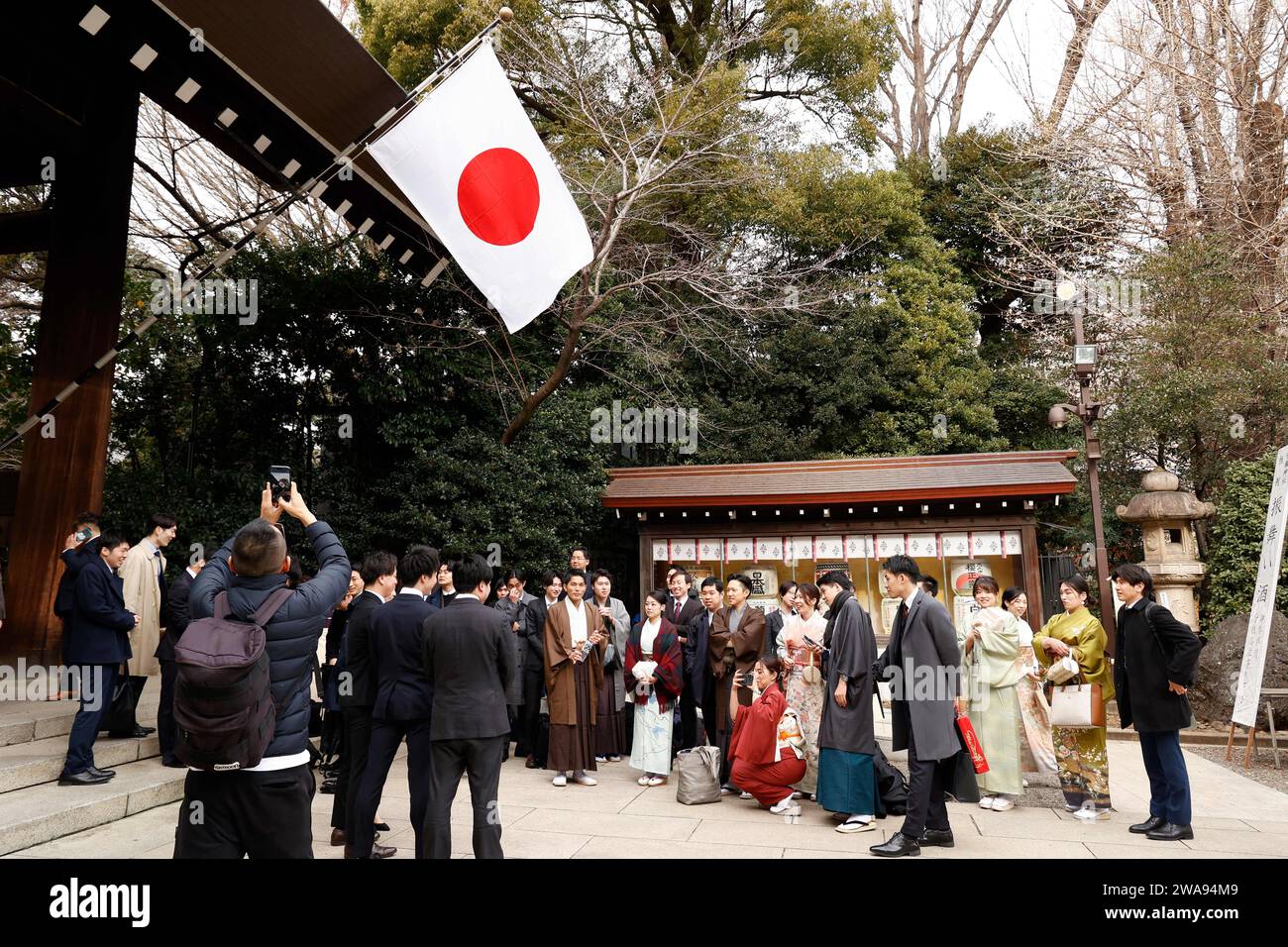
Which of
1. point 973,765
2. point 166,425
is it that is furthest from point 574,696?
point 166,425

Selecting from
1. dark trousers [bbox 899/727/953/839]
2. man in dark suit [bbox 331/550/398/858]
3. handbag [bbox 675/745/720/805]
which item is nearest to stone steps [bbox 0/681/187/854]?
man in dark suit [bbox 331/550/398/858]

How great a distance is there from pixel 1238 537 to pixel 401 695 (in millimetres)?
12352

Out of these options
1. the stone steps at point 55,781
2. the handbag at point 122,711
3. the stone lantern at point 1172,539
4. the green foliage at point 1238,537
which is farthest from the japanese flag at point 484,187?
the green foliage at point 1238,537

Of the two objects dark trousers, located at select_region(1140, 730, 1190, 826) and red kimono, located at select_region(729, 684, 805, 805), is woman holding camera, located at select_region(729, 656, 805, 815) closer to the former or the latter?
red kimono, located at select_region(729, 684, 805, 805)

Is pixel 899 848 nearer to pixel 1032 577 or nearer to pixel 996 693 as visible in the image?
pixel 996 693

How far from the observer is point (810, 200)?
1798 cm

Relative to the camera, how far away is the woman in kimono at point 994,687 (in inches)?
255

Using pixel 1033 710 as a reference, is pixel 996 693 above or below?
above

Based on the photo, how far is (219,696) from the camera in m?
2.81

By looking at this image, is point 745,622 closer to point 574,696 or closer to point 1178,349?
point 574,696

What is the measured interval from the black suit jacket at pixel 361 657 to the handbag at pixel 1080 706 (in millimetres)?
5148

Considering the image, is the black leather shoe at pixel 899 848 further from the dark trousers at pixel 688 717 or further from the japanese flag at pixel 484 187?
the japanese flag at pixel 484 187

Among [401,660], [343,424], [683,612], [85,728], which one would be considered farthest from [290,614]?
[343,424]

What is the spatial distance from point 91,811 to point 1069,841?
22.0 ft
